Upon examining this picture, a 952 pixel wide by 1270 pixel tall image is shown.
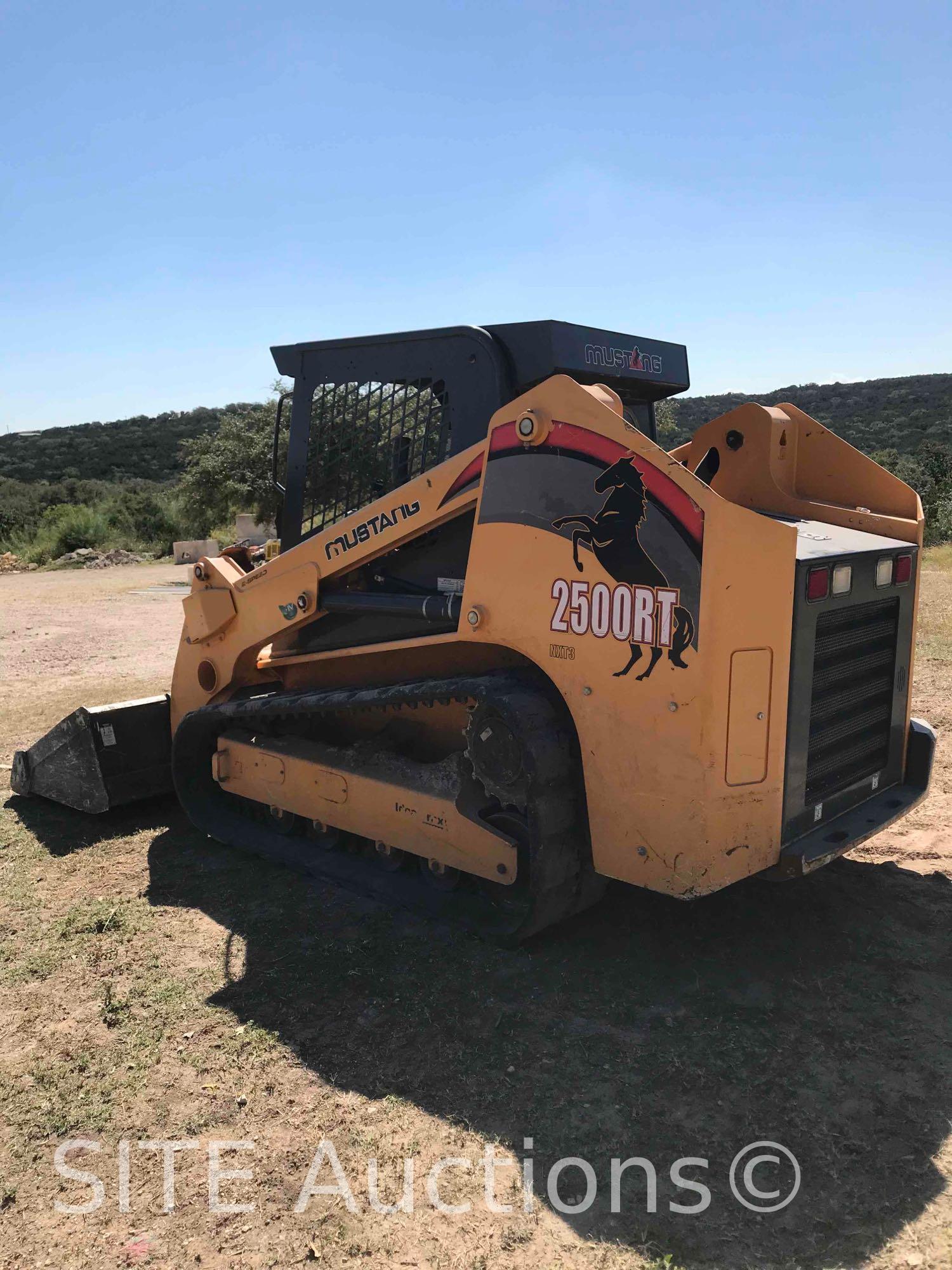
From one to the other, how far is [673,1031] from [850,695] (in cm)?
148

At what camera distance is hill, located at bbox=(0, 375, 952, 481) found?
42219 mm

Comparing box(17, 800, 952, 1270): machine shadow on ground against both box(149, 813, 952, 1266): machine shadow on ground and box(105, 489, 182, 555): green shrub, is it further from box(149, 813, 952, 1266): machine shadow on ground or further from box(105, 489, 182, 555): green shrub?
box(105, 489, 182, 555): green shrub

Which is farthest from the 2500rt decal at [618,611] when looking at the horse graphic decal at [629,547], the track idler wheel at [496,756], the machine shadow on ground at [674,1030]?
the machine shadow on ground at [674,1030]

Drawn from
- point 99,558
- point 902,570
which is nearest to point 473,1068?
point 902,570

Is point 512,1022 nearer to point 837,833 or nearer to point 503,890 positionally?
point 503,890

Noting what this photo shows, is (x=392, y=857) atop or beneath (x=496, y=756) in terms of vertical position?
beneath

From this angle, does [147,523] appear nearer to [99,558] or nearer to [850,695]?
[99,558]

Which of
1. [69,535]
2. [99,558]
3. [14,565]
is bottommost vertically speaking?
[14,565]

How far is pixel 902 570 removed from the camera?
386 cm

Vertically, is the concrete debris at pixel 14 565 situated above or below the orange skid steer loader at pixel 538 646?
below

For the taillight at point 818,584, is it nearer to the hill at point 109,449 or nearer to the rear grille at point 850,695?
the rear grille at point 850,695

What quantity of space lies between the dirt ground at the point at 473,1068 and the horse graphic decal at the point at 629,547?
1.29m

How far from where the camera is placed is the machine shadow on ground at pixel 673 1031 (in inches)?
98.2

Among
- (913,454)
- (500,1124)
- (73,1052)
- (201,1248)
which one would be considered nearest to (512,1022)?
(500,1124)
